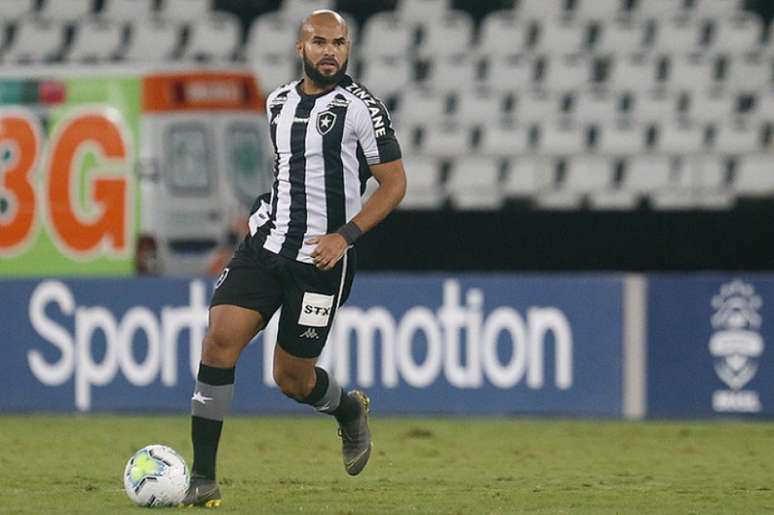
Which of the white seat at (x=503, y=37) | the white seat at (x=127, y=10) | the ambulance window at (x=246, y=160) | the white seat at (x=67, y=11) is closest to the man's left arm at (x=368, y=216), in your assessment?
the ambulance window at (x=246, y=160)

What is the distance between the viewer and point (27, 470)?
407 inches

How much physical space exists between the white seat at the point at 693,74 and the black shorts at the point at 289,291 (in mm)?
10377

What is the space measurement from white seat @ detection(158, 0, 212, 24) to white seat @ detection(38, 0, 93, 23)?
2.84 ft

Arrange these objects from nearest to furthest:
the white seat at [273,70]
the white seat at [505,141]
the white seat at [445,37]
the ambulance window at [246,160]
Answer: the ambulance window at [246,160] → the white seat at [505,141] → the white seat at [445,37] → the white seat at [273,70]

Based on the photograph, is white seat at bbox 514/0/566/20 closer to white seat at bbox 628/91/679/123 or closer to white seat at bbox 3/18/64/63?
Result: white seat at bbox 628/91/679/123

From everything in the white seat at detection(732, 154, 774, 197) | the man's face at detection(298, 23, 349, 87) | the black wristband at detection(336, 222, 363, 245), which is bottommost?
the black wristband at detection(336, 222, 363, 245)

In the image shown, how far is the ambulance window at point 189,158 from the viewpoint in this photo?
1634 cm

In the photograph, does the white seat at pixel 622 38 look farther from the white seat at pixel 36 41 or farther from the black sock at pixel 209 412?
the black sock at pixel 209 412

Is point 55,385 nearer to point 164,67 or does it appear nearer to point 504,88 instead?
point 164,67

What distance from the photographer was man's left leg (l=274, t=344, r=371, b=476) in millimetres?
8781

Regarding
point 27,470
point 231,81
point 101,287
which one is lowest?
point 27,470

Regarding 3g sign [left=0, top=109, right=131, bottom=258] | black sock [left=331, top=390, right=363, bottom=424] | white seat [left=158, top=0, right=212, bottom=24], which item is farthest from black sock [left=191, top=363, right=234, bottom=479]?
white seat [left=158, top=0, right=212, bottom=24]

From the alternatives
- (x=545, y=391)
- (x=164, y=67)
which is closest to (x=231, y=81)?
(x=164, y=67)

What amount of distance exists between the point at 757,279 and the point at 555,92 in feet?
17.6
